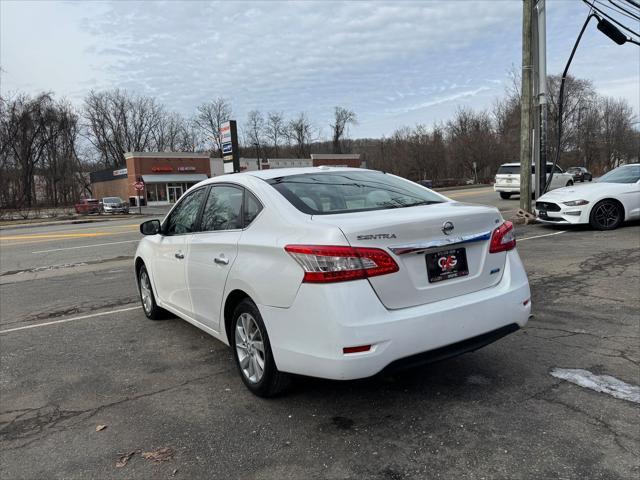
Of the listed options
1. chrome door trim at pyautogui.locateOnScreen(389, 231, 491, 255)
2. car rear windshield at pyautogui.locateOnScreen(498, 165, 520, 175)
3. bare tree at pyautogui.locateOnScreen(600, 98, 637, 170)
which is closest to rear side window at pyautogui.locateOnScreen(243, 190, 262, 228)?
chrome door trim at pyautogui.locateOnScreen(389, 231, 491, 255)

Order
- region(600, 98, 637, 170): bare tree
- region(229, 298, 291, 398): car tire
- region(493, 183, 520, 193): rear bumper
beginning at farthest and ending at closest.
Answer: region(600, 98, 637, 170): bare tree < region(493, 183, 520, 193): rear bumper < region(229, 298, 291, 398): car tire

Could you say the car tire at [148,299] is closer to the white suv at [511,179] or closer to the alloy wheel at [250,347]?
the alloy wheel at [250,347]

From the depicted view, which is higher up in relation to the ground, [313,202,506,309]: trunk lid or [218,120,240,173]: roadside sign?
[218,120,240,173]: roadside sign

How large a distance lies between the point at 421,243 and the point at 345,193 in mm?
960

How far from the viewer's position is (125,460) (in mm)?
2920

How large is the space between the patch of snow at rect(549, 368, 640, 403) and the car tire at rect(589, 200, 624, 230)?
8437 millimetres

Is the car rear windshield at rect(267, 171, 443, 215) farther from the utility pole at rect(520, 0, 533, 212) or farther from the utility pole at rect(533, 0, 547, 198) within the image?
the utility pole at rect(533, 0, 547, 198)

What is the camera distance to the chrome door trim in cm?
300

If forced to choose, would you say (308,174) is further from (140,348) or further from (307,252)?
(140,348)

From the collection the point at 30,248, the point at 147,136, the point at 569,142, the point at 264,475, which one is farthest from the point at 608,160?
the point at 264,475

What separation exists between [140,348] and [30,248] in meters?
12.0

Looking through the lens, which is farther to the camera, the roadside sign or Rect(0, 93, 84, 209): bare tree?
Rect(0, 93, 84, 209): bare tree

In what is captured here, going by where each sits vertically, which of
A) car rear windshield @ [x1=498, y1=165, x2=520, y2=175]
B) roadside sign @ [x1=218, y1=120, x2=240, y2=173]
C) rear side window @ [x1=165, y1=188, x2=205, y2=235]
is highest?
roadside sign @ [x1=218, y1=120, x2=240, y2=173]

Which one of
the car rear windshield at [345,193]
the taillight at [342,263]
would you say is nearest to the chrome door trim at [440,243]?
the taillight at [342,263]
